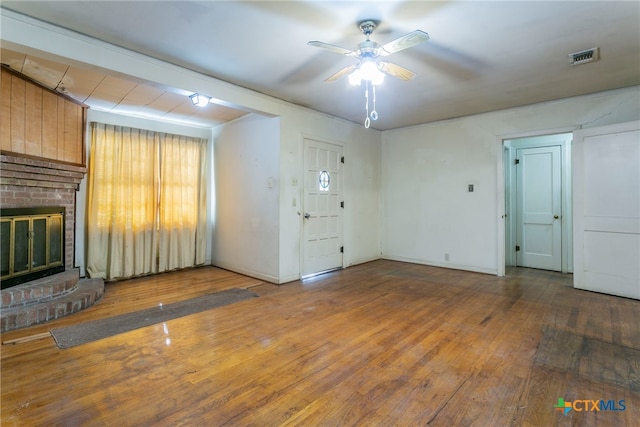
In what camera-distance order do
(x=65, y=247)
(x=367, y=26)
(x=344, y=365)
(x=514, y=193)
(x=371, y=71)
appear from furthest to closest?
(x=514, y=193) < (x=65, y=247) < (x=371, y=71) < (x=367, y=26) < (x=344, y=365)

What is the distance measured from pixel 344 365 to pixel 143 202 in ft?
13.7

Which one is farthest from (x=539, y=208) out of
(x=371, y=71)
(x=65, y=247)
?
(x=65, y=247)

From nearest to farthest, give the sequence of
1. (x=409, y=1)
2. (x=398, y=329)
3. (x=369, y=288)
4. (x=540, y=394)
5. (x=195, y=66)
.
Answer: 1. (x=540, y=394)
2. (x=409, y=1)
3. (x=398, y=329)
4. (x=195, y=66)
5. (x=369, y=288)

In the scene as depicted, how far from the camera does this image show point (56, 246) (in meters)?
3.70

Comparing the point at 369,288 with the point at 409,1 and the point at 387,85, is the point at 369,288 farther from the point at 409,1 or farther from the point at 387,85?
the point at 409,1

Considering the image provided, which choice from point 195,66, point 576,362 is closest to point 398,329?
point 576,362

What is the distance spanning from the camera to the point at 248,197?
4.81 metres

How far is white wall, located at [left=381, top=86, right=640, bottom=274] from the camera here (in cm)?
415

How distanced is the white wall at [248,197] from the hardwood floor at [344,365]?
121 centimetres

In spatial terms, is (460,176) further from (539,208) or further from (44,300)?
(44,300)

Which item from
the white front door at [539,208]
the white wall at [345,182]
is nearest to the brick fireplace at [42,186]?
the white wall at [345,182]

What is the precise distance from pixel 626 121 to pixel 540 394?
3.94m

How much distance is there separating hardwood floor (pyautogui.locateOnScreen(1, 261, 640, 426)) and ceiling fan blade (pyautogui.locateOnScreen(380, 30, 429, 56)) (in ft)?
7.60

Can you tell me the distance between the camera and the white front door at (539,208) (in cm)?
507
